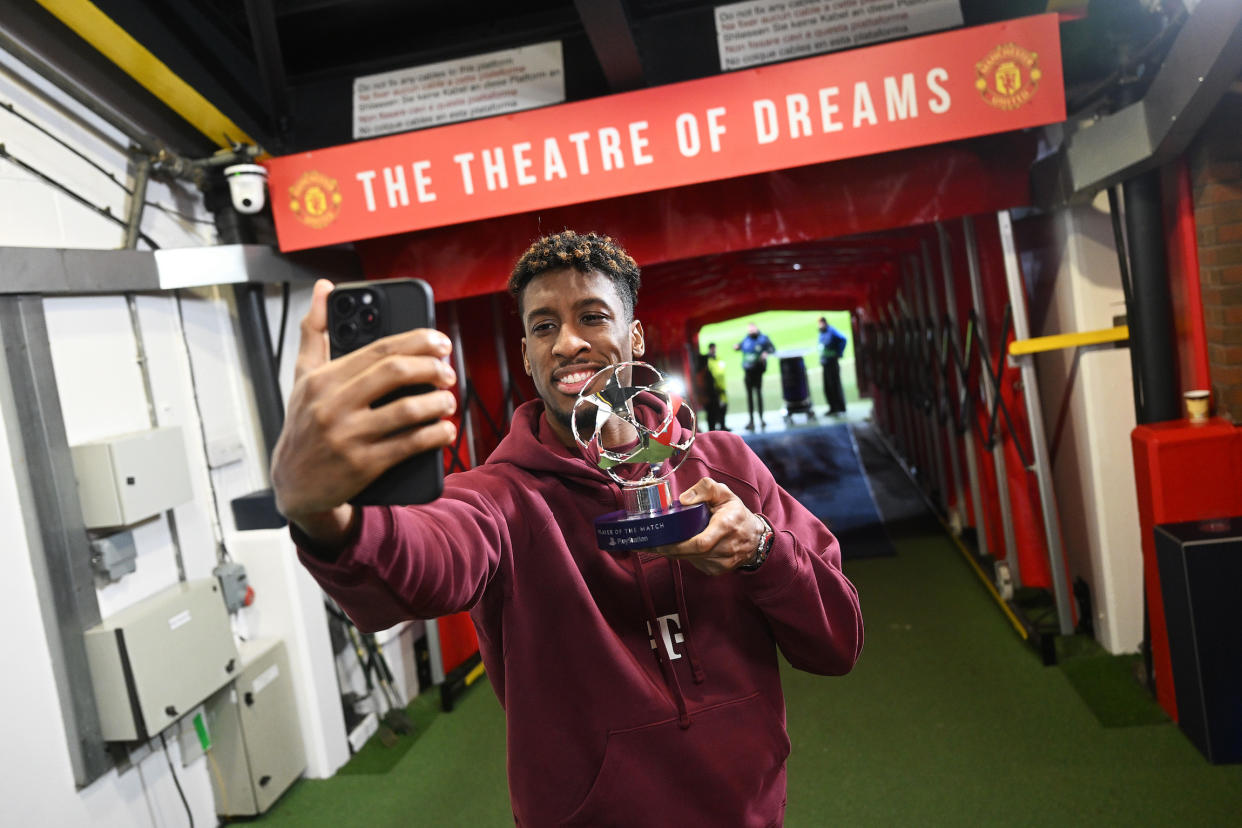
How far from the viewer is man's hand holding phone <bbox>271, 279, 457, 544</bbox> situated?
844mm

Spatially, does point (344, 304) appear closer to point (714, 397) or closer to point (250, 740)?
point (250, 740)

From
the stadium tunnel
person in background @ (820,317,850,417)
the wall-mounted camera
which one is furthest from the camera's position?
person in background @ (820,317,850,417)

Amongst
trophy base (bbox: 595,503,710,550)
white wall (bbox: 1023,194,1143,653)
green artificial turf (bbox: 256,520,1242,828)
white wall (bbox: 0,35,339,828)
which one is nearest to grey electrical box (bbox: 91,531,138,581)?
white wall (bbox: 0,35,339,828)

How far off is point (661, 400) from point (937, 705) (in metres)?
3.33

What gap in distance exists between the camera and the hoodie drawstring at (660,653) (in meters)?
1.39

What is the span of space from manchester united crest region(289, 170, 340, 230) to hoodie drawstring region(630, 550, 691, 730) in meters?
3.09

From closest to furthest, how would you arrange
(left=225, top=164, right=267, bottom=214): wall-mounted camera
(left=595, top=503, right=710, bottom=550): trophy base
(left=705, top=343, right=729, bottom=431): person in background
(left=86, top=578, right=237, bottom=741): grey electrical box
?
(left=595, top=503, right=710, bottom=550): trophy base
(left=86, top=578, right=237, bottom=741): grey electrical box
(left=225, top=164, right=267, bottom=214): wall-mounted camera
(left=705, top=343, right=729, bottom=431): person in background

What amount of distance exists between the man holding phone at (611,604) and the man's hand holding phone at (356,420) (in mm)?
259

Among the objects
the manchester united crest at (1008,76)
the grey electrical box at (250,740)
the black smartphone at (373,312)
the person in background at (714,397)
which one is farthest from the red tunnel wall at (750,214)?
the person in background at (714,397)

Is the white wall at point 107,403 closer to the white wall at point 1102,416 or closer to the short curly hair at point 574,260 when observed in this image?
the short curly hair at point 574,260

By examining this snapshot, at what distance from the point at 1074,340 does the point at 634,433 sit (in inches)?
137

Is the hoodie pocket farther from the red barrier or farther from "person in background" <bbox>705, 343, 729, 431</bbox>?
"person in background" <bbox>705, 343, 729, 431</bbox>

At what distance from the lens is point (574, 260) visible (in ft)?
4.86

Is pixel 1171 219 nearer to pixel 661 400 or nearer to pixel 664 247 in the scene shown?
pixel 664 247
